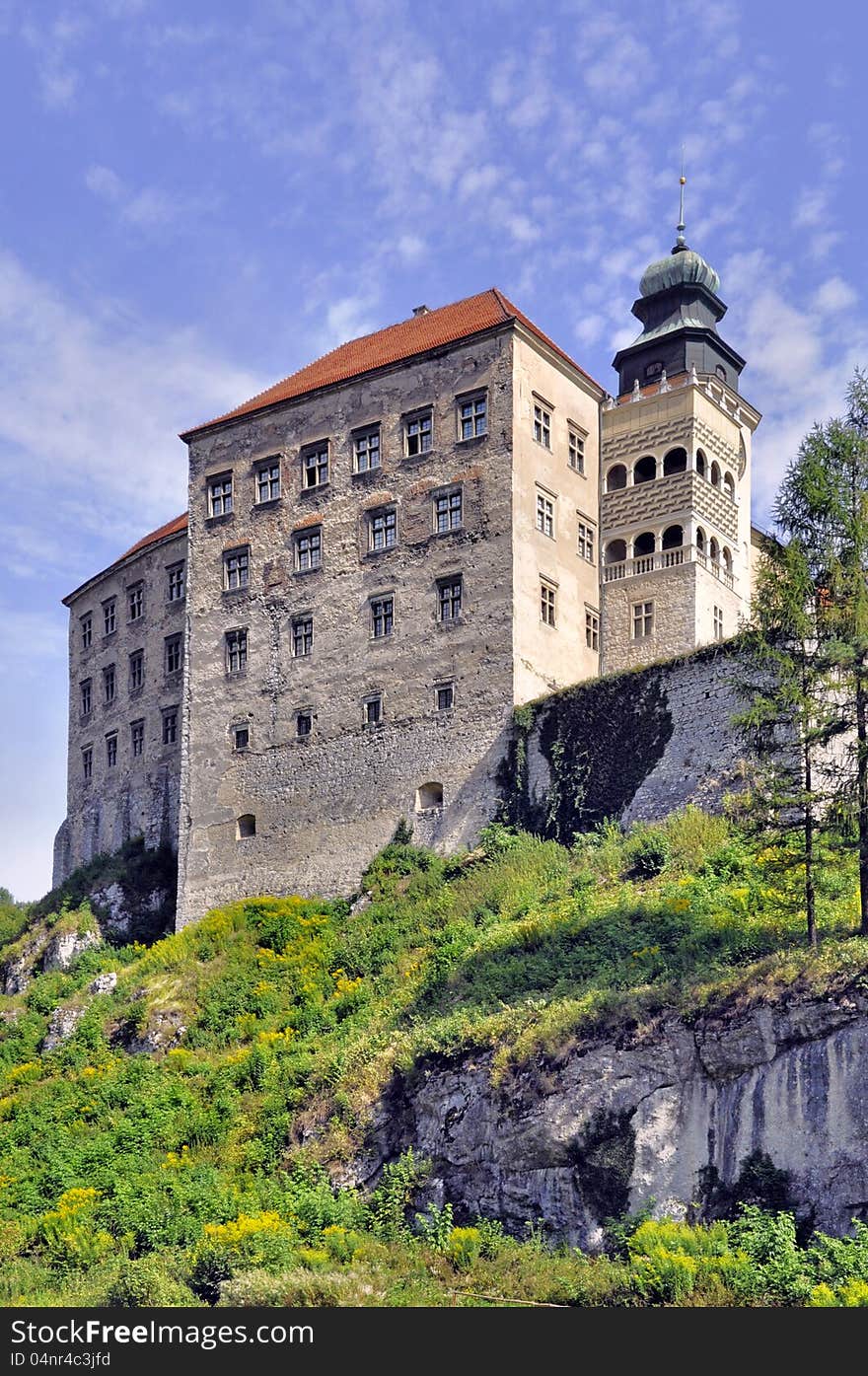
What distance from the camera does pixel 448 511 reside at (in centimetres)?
5266

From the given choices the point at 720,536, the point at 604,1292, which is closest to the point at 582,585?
the point at 720,536

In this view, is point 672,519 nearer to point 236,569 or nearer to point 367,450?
point 367,450

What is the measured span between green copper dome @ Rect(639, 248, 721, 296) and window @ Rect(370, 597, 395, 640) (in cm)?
1825

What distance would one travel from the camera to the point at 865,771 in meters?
34.9

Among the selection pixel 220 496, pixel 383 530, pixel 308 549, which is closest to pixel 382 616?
pixel 383 530

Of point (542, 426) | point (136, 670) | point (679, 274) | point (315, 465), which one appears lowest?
point (136, 670)

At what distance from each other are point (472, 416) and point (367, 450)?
3.94 metres

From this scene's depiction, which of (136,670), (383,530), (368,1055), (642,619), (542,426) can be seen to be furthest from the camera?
(136,670)

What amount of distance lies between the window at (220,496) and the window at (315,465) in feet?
10.3

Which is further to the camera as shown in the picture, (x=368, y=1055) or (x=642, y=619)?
(x=642, y=619)

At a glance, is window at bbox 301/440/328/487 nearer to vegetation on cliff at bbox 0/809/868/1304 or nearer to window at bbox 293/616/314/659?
window at bbox 293/616/314/659

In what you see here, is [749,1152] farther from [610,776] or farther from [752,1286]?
[610,776]

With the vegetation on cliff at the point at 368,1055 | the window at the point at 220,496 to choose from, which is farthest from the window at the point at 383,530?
the vegetation on cliff at the point at 368,1055

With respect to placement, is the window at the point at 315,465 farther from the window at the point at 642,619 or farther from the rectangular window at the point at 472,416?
the window at the point at 642,619
